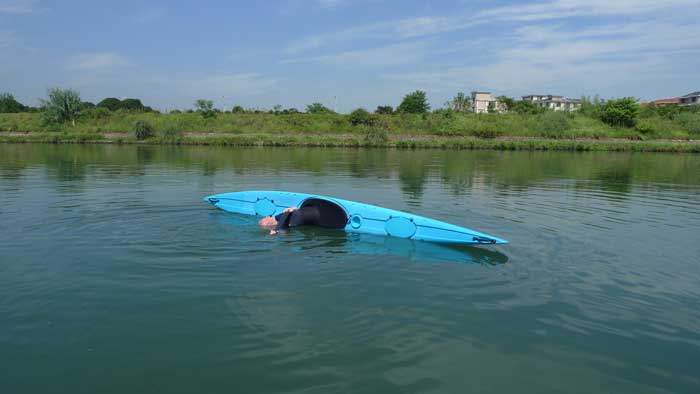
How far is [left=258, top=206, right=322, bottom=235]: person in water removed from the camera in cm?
796

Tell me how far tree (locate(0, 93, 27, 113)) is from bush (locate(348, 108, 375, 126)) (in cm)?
5351

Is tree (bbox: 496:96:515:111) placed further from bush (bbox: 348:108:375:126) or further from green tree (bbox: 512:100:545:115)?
bush (bbox: 348:108:375:126)

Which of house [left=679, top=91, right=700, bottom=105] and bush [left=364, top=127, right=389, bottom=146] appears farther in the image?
house [left=679, top=91, right=700, bottom=105]

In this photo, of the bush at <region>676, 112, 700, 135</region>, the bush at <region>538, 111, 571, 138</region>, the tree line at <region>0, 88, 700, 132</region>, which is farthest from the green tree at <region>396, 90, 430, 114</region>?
the bush at <region>676, 112, 700, 135</region>

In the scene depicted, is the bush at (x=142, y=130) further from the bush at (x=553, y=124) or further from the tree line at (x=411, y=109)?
the bush at (x=553, y=124)

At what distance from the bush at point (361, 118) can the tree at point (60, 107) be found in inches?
1395

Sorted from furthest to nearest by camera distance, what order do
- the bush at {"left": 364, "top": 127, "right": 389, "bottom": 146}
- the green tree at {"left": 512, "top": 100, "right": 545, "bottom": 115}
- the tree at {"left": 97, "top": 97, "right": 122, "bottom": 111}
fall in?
the tree at {"left": 97, "top": 97, "right": 122, "bottom": 111} → the green tree at {"left": 512, "top": 100, "right": 545, "bottom": 115} → the bush at {"left": 364, "top": 127, "right": 389, "bottom": 146}

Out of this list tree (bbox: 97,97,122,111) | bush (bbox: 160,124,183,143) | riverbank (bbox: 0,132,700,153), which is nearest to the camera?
riverbank (bbox: 0,132,700,153)

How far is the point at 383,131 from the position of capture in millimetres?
49031

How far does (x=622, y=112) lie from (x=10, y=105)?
89909mm

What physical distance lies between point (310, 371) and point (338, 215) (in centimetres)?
481

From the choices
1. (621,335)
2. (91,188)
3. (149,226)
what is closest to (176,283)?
(149,226)

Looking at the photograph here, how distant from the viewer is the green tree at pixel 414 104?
227 ft

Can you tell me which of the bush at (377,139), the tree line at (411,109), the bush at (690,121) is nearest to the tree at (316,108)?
the tree line at (411,109)
